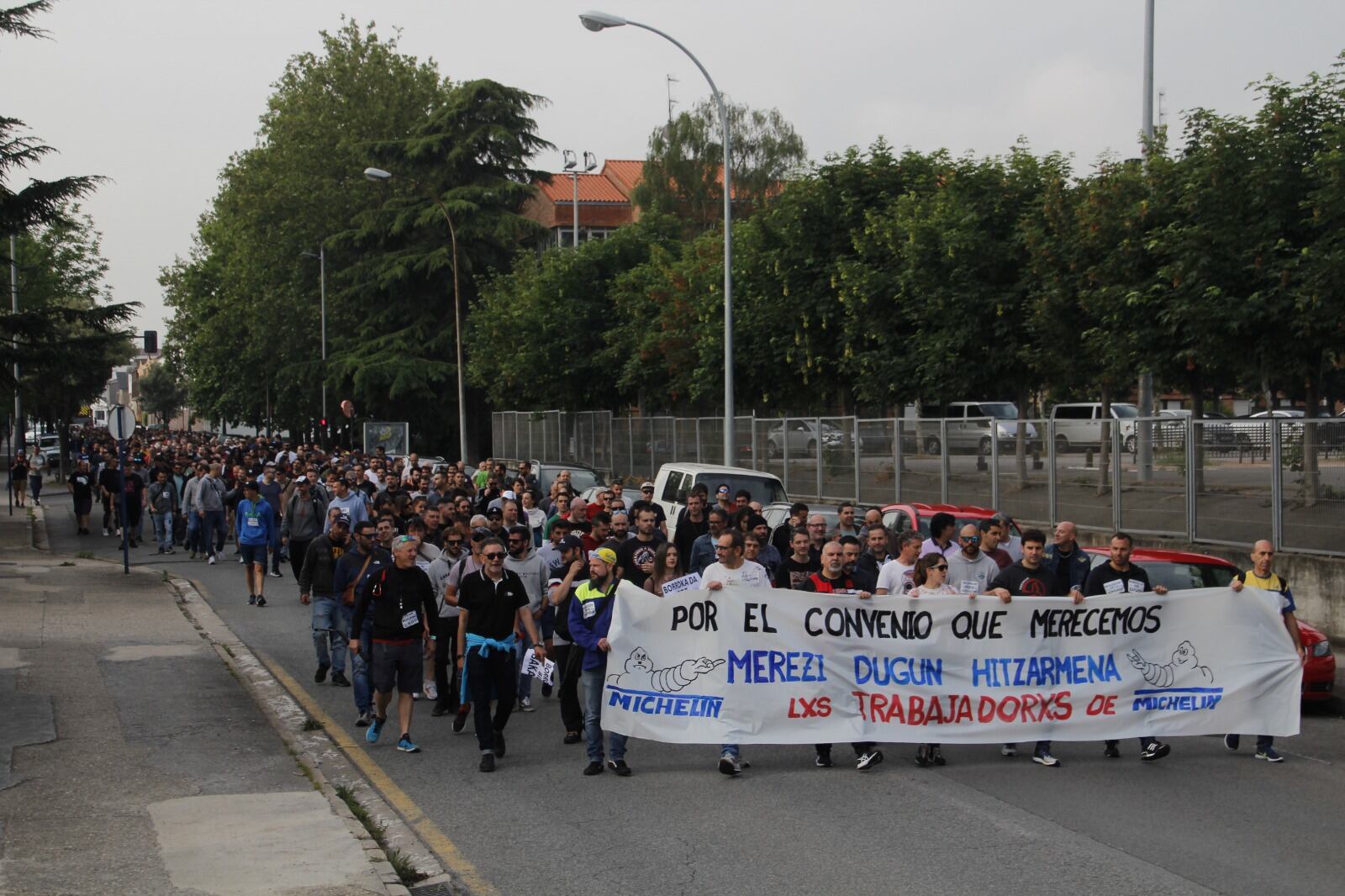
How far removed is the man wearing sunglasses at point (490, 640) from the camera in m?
10.1

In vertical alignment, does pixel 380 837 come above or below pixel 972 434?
below

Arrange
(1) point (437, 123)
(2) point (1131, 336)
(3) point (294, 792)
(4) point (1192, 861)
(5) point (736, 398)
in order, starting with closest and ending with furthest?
(4) point (1192, 861) < (3) point (294, 792) < (2) point (1131, 336) < (5) point (736, 398) < (1) point (437, 123)

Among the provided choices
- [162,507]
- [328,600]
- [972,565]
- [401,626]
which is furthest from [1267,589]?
[162,507]

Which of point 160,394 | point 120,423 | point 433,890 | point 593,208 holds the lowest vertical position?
point 433,890

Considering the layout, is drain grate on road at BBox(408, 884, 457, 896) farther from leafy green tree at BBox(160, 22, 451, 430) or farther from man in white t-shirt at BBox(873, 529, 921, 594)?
leafy green tree at BBox(160, 22, 451, 430)

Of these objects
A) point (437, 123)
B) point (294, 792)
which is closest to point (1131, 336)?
point (294, 792)

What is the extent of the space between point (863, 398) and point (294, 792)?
21.8 metres

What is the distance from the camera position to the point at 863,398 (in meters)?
29.8

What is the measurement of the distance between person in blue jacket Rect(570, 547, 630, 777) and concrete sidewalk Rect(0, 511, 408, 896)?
1.82m

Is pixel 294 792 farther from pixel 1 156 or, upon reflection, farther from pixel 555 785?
pixel 1 156

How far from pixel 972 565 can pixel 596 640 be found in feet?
10.2

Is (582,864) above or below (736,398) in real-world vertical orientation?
below

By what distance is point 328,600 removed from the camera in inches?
518

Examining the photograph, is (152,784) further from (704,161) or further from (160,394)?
(160,394)
